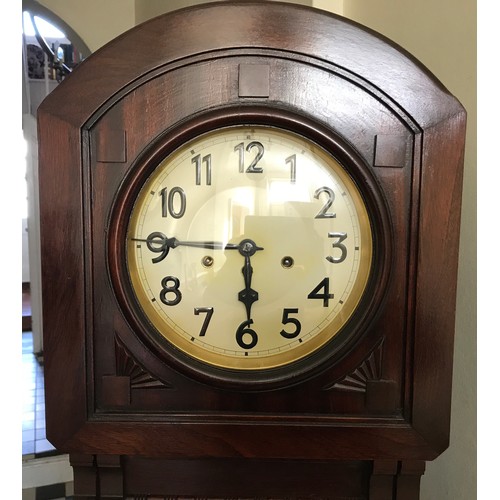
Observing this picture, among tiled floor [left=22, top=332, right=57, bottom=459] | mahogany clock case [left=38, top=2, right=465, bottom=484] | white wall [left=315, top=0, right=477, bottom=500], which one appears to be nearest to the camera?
mahogany clock case [left=38, top=2, right=465, bottom=484]

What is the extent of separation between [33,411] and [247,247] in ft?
6.75

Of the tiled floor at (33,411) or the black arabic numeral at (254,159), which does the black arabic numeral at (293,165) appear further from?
the tiled floor at (33,411)

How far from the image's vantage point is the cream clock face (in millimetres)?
623

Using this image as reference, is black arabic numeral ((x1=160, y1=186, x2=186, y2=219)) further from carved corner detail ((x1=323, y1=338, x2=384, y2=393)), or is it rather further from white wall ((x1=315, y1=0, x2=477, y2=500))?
white wall ((x1=315, y1=0, x2=477, y2=500))

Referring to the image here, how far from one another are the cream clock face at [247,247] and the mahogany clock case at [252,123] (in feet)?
0.06

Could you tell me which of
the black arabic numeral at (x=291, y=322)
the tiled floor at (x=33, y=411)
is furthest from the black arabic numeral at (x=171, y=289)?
the tiled floor at (x=33, y=411)

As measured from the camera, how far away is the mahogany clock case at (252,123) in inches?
23.5

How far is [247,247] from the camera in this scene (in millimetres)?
625

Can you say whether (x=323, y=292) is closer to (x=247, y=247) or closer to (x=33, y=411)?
(x=247, y=247)

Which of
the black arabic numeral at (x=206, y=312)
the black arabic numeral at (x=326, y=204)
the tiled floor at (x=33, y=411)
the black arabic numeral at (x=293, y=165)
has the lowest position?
the tiled floor at (x=33, y=411)

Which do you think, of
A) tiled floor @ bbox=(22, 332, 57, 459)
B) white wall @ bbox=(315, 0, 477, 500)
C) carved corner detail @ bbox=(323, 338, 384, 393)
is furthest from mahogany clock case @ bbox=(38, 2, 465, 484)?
tiled floor @ bbox=(22, 332, 57, 459)

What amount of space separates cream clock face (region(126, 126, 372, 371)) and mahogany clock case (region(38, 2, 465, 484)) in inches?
0.8
